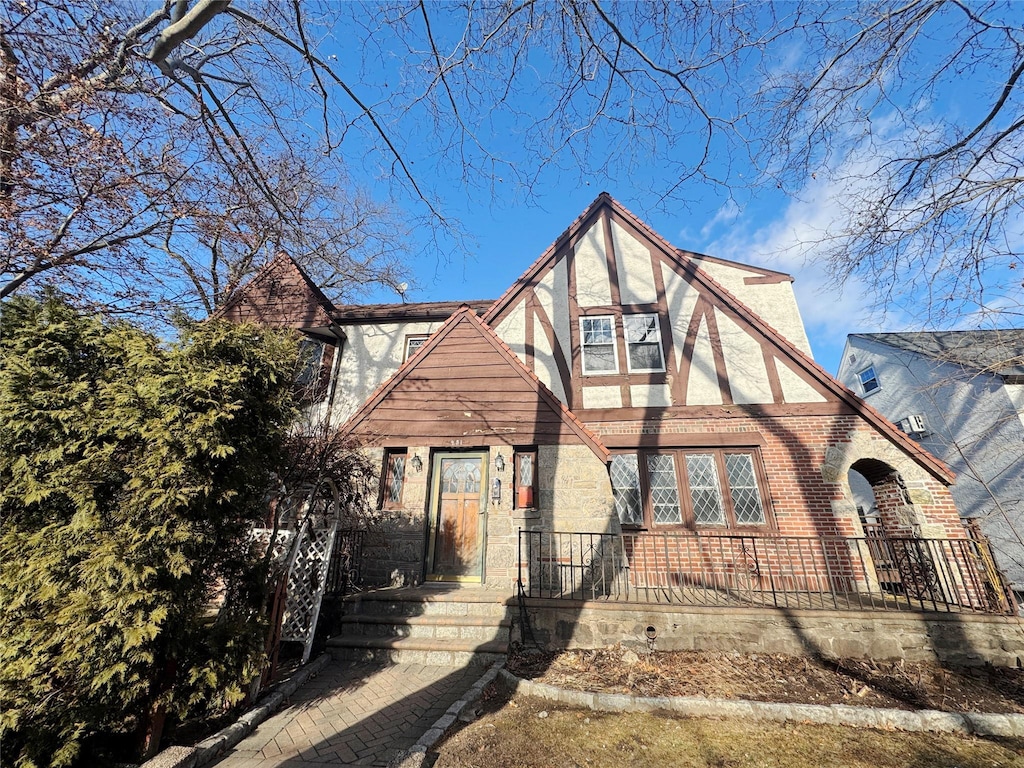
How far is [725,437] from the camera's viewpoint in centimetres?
859

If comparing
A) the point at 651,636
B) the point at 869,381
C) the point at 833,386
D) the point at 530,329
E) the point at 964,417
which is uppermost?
the point at 869,381

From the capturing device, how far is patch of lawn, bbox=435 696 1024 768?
10.5 ft

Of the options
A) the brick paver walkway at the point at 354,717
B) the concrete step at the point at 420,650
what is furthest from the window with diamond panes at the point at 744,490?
the brick paver walkway at the point at 354,717

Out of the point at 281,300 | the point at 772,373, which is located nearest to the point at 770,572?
the point at 772,373

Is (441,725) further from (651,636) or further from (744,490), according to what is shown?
(744,490)

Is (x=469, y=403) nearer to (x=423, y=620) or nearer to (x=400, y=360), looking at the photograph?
(x=423, y=620)

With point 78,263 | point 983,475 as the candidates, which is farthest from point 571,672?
point 983,475

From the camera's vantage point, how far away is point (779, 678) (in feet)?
16.0

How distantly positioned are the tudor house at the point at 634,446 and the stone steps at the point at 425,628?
0.92 m

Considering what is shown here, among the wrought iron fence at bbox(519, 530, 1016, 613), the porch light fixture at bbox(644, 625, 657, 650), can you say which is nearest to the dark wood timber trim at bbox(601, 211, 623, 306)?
the wrought iron fence at bbox(519, 530, 1016, 613)

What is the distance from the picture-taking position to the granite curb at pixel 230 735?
2896 mm

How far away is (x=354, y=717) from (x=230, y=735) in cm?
105

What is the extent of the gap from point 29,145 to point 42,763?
708 centimetres

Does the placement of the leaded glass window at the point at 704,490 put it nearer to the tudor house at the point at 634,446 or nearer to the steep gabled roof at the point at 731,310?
the tudor house at the point at 634,446
